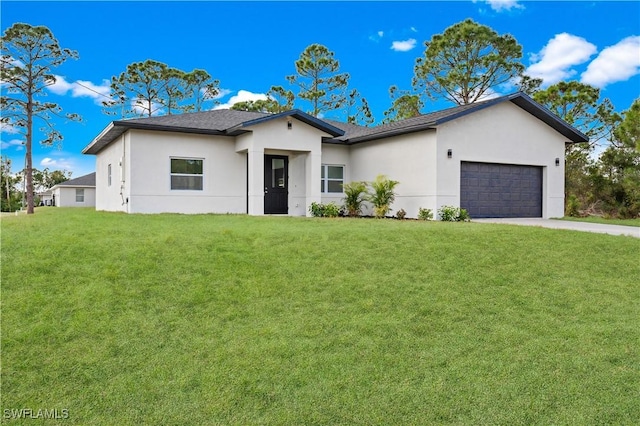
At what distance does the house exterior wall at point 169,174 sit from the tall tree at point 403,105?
66.4 ft

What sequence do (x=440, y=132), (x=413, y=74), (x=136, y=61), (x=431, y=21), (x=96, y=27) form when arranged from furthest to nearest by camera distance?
1. (x=136, y=61)
2. (x=413, y=74)
3. (x=431, y=21)
4. (x=96, y=27)
5. (x=440, y=132)

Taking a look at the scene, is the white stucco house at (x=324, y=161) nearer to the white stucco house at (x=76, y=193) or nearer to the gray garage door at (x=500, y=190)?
the gray garage door at (x=500, y=190)

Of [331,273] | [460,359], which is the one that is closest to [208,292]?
[331,273]

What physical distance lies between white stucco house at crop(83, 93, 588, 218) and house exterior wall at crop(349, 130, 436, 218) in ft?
0.12

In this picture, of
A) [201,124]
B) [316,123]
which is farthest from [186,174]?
[316,123]

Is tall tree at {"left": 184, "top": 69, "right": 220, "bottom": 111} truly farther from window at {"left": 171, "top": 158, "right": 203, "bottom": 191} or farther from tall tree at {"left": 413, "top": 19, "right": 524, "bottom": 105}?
window at {"left": 171, "top": 158, "right": 203, "bottom": 191}

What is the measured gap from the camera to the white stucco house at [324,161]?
16141 millimetres

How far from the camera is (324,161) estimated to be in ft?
63.0

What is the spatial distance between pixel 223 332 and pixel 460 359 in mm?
2706

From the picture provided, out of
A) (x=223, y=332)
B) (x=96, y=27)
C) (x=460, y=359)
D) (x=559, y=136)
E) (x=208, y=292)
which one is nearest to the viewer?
(x=460, y=359)

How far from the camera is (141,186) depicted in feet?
52.9

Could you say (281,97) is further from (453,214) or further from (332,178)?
(453,214)

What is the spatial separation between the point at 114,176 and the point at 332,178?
875 centimetres

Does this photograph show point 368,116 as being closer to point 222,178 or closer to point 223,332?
point 222,178
